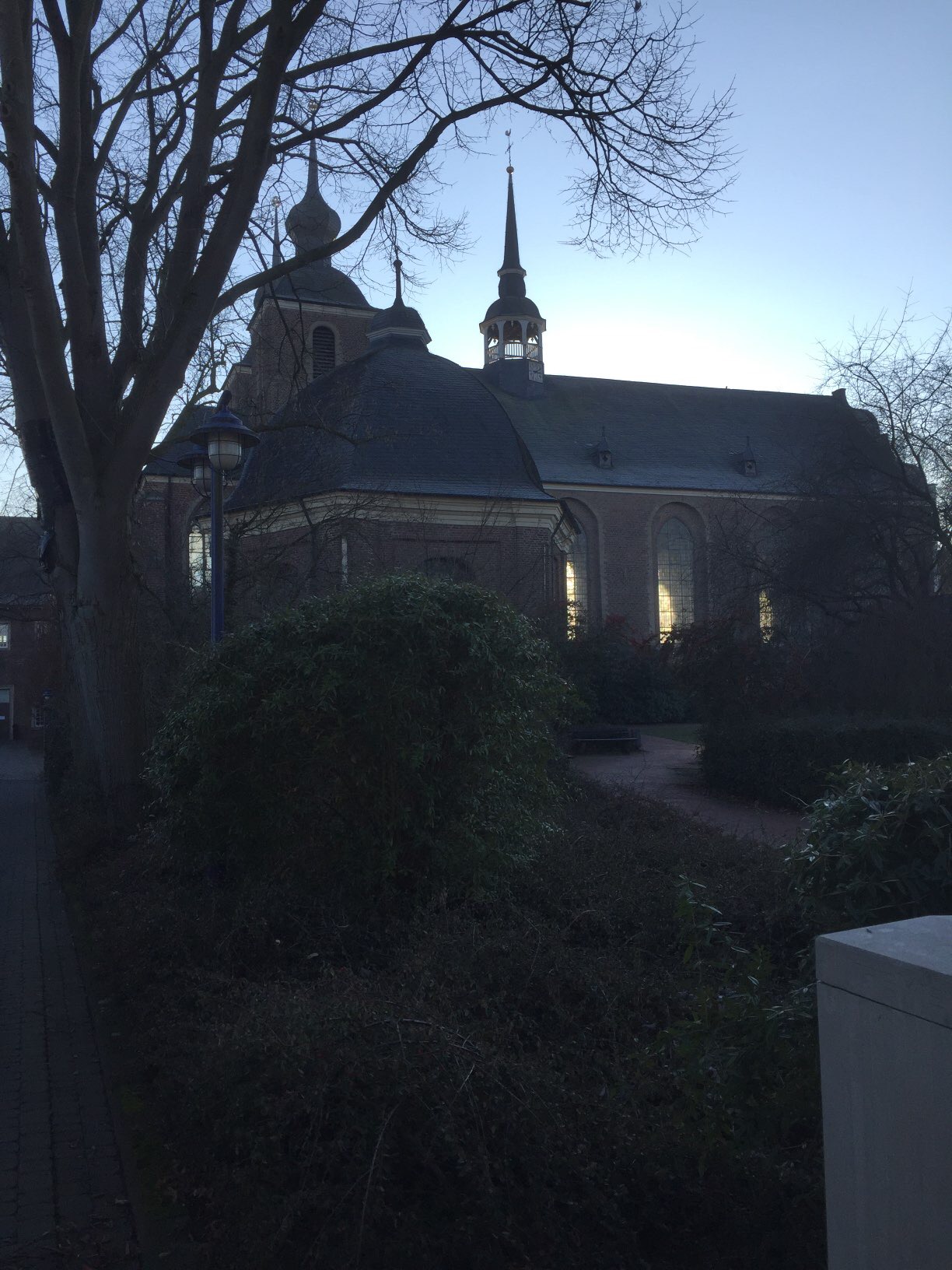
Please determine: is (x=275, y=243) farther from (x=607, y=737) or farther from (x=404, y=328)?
(x=404, y=328)

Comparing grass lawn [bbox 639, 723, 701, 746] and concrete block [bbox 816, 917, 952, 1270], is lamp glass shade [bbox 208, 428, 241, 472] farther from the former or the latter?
grass lawn [bbox 639, 723, 701, 746]

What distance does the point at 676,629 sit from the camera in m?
17.6

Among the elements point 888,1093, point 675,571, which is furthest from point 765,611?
point 675,571

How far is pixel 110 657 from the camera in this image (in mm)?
10305

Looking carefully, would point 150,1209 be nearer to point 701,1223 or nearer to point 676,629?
point 701,1223

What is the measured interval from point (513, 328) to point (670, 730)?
87.9ft

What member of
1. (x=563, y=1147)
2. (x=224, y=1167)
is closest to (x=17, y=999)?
(x=224, y=1167)

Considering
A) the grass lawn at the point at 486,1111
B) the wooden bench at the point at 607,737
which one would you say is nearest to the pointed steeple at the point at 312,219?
the grass lawn at the point at 486,1111

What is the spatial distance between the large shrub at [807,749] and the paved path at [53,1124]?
943 centimetres

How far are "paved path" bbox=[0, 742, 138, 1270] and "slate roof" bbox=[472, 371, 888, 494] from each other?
1436 inches

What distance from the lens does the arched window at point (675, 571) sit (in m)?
44.4

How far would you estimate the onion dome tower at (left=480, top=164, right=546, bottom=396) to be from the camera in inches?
1887

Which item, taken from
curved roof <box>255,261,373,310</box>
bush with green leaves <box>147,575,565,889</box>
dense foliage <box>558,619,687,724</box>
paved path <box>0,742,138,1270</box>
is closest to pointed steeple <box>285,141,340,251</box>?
curved roof <box>255,261,373,310</box>

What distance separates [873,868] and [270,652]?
13.1ft
